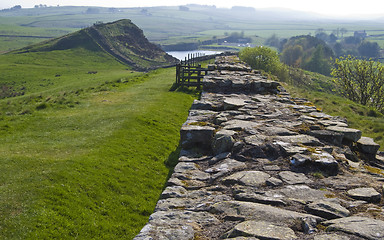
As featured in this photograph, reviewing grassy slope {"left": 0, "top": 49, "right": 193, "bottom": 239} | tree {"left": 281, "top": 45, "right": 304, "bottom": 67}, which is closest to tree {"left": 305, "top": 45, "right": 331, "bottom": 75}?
tree {"left": 281, "top": 45, "right": 304, "bottom": 67}

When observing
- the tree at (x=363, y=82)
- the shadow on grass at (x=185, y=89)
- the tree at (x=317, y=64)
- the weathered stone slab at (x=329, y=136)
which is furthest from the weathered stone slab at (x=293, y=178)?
the tree at (x=317, y=64)

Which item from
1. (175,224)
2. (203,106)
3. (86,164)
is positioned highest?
(203,106)

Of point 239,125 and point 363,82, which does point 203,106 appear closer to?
point 239,125

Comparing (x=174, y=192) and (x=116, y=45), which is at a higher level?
(x=116, y=45)

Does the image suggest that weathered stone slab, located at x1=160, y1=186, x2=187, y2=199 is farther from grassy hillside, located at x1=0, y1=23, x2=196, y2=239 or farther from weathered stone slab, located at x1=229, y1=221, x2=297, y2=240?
grassy hillside, located at x1=0, y1=23, x2=196, y2=239

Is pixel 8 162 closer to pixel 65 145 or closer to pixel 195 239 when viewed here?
pixel 65 145

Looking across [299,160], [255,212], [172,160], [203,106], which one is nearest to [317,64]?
[172,160]

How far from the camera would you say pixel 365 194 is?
823 cm

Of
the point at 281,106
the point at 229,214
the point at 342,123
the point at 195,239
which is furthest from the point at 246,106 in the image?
the point at 195,239

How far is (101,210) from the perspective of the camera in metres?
12.6

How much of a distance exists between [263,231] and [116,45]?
155 m

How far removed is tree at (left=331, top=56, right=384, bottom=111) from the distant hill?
307 ft

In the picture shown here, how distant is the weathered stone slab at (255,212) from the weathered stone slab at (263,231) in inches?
11.0

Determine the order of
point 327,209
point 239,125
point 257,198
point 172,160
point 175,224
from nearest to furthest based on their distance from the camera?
1. point 175,224
2. point 327,209
3. point 257,198
4. point 239,125
5. point 172,160
